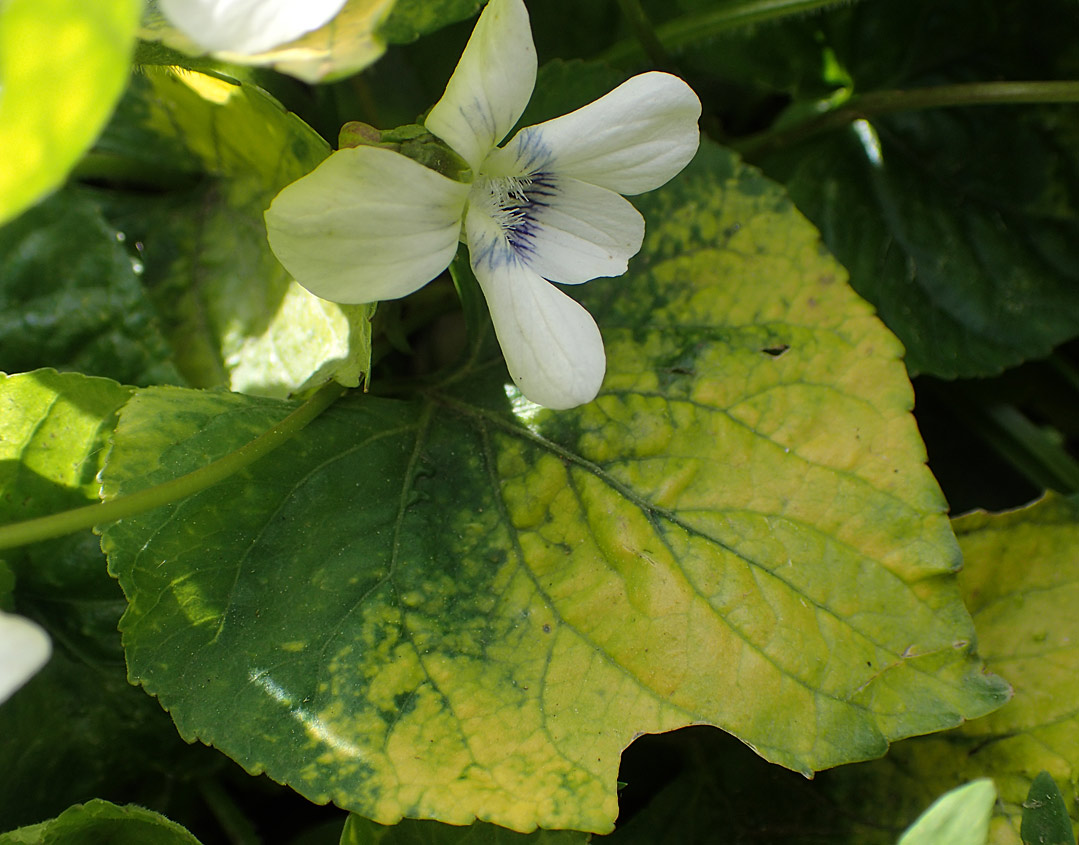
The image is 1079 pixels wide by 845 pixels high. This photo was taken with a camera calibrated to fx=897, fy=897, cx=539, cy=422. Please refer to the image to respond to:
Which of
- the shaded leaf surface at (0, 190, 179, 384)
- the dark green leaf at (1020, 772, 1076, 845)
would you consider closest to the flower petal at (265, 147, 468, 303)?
the shaded leaf surface at (0, 190, 179, 384)

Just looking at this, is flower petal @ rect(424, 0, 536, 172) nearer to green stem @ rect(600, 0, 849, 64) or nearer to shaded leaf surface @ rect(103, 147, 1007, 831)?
shaded leaf surface @ rect(103, 147, 1007, 831)

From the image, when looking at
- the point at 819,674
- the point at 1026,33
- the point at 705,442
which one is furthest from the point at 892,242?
the point at 819,674

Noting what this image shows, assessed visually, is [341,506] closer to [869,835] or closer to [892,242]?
[869,835]

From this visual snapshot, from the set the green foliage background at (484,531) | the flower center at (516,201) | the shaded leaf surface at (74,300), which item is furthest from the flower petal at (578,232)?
the shaded leaf surface at (74,300)

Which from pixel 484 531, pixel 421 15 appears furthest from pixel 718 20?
pixel 484 531

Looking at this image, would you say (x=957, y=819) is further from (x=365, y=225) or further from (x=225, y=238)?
(x=225, y=238)

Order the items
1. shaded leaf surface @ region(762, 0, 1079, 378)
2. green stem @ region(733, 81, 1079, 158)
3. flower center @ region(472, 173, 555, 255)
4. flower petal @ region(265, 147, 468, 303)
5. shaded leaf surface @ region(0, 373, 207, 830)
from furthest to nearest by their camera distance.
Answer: shaded leaf surface @ region(762, 0, 1079, 378), green stem @ region(733, 81, 1079, 158), shaded leaf surface @ region(0, 373, 207, 830), flower center @ region(472, 173, 555, 255), flower petal @ region(265, 147, 468, 303)
